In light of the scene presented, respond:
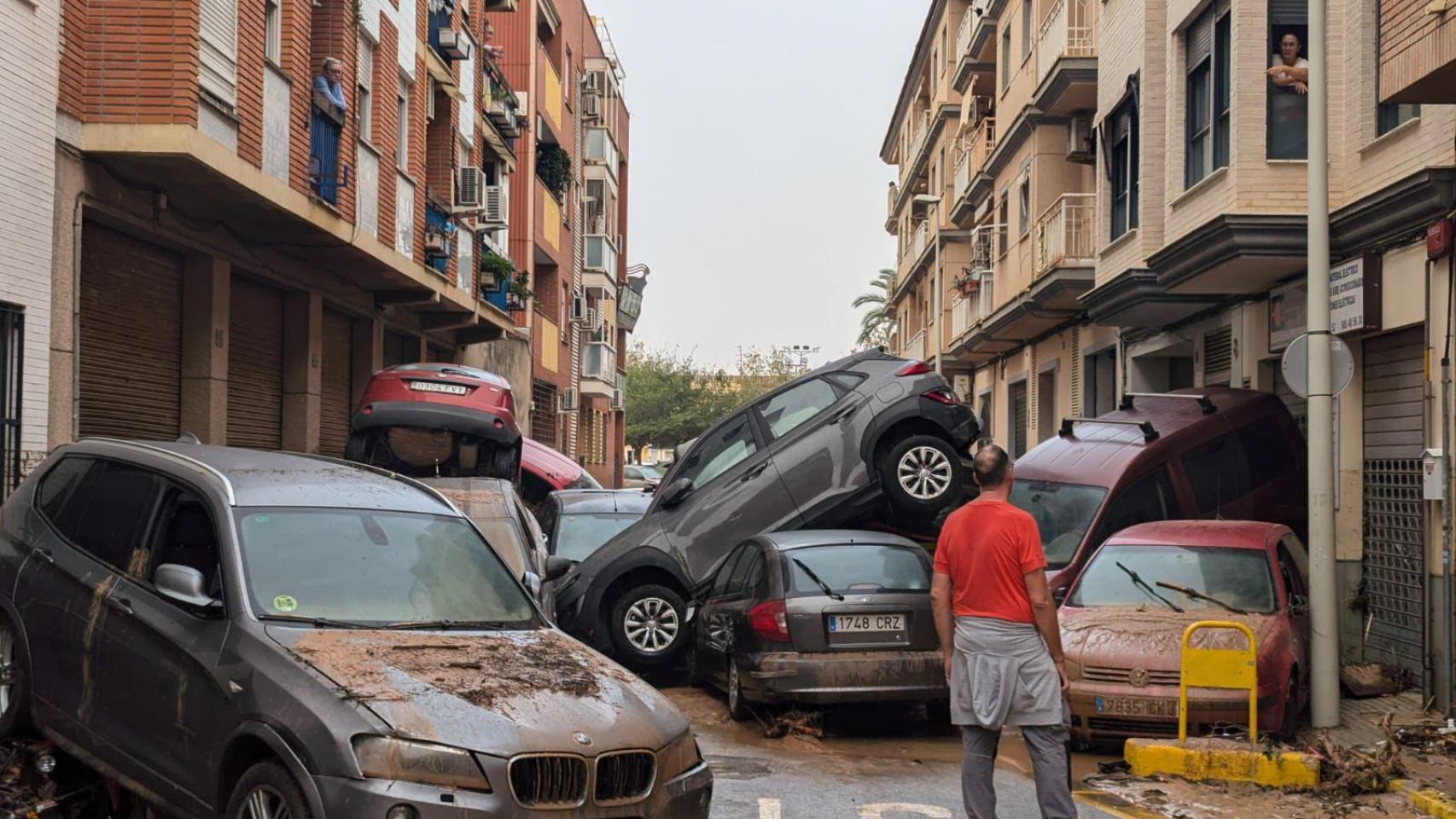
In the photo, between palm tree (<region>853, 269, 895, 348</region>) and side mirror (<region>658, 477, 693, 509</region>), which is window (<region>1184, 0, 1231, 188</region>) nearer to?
side mirror (<region>658, 477, 693, 509</region>)

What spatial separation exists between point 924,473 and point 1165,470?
2.99 meters

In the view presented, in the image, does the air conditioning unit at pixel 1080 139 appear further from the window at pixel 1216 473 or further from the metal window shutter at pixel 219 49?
the metal window shutter at pixel 219 49

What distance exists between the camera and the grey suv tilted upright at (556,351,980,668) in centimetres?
1369

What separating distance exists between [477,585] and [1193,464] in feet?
33.9

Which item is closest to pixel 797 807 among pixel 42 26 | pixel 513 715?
pixel 513 715

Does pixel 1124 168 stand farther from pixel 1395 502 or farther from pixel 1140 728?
pixel 1140 728

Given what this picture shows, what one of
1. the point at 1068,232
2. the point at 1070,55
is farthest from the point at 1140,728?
the point at 1070,55

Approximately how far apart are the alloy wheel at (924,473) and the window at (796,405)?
0.94 m

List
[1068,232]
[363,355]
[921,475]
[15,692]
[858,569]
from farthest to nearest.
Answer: [1068,232], [363,355], [921,475], [858,569], [15,692]

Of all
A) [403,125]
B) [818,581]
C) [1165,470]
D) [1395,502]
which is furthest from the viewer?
[403,125]

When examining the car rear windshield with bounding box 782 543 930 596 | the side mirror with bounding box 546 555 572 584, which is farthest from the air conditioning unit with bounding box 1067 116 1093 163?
the side mirror with bounding box 546 555 572 584

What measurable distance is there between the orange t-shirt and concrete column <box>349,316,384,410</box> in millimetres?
17226

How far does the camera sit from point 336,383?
73.5 feet

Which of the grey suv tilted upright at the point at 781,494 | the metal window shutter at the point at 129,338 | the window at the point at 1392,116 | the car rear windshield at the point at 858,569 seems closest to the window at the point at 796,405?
the grey suv tilted upright at the point at 781,494
